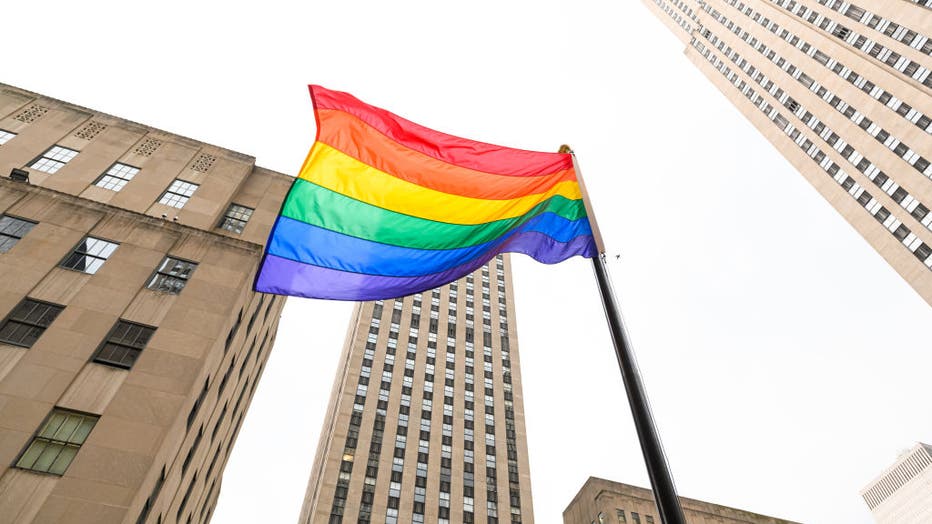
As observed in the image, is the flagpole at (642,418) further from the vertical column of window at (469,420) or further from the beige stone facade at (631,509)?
the beige stone facade at (631,509)

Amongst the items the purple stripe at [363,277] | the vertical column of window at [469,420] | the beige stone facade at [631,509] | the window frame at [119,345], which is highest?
the vertical column of window at [469,420]

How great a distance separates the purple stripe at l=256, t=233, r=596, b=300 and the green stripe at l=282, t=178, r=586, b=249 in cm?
53

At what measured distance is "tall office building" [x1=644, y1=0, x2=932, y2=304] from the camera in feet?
188

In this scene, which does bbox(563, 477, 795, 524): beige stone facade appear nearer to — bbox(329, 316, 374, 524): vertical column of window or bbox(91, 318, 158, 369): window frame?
bbox(329, 316, 374, 524): vertical column of window

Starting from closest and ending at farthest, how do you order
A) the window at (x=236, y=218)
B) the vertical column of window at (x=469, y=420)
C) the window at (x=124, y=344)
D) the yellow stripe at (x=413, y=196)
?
the yellow stripe at (x=413, y=196), the window at (x=124, y=344), the window at (x=236, y=218), the vertical column of window at (x=469, y=420)

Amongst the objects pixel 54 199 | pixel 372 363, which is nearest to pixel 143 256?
pixel 54 199

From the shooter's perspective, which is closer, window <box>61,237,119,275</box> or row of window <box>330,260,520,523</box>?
window <box>61,237,119,275</box>

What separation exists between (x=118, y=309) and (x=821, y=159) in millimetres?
80859

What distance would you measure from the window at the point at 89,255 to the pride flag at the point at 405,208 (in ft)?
54.1

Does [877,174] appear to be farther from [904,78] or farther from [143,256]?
[143,256]

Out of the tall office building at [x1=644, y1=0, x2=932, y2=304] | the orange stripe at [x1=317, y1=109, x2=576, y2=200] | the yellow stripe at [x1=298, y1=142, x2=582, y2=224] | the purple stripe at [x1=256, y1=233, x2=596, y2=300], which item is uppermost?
the tall office building at [x1=644, y1=0, x2=932, y2=304]

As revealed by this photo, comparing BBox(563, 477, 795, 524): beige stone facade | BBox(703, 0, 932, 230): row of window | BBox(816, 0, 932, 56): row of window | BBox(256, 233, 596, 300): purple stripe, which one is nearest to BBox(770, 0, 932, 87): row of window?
BBox(816, 0, 932, 56): row of window

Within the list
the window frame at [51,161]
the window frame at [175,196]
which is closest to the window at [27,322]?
the window frame at [175,196]

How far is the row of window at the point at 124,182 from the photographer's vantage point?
2764 centimetres
